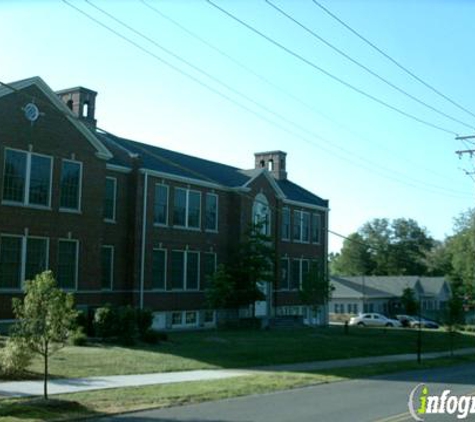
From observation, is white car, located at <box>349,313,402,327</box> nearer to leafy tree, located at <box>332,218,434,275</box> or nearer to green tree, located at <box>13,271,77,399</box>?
leafy tree, located at <box>332,218,434,275</box>

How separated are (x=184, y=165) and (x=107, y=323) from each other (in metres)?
16.2

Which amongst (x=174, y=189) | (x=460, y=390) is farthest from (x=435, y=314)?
(x=460, y=390)

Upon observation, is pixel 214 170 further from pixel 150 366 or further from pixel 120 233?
pixel 150 366

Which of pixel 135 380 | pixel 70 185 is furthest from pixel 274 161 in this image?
pixel 135 380

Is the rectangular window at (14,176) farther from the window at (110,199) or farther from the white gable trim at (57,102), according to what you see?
the window at (110,199)

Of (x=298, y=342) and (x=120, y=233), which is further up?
(x=120, y=233)

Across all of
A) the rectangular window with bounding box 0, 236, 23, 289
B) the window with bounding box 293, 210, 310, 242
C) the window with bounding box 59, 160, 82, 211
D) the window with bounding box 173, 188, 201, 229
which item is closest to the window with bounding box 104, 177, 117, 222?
the window with bounding box 59, 160, 82, 211

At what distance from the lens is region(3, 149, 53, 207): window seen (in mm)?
30156

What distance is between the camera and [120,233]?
3734 cm

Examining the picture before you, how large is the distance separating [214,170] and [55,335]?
3197 cm

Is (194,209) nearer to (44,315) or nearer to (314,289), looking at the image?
(314,289)

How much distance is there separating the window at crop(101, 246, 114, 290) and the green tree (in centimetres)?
2119

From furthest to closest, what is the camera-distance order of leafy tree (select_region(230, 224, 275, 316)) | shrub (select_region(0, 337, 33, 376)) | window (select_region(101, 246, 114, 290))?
leafy tree (select_region(230, 224, 275, 316))
window (select_region(101, 246, 114, 290))
shrub (select_region(0, 337, 33, 376))

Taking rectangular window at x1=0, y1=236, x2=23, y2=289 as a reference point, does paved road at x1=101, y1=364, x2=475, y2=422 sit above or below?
below
